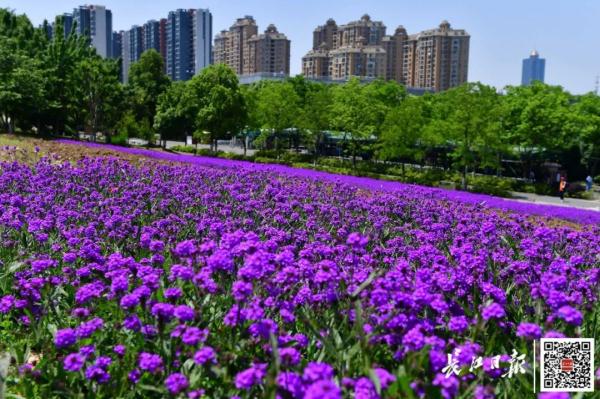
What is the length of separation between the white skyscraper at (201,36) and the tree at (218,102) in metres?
138

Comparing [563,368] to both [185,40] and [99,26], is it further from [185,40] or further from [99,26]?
[99,26]

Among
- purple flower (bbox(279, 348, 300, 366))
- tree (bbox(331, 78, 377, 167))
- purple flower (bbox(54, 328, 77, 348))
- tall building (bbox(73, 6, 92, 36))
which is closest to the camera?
purple flower (bbox(279, 348, 300, 366))

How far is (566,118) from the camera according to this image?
36125 mm

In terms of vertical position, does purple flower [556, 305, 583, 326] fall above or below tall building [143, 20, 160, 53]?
below

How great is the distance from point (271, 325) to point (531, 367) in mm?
1749

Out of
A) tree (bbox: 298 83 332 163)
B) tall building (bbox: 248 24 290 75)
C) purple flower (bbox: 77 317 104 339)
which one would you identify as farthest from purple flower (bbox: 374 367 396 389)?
tall building (bbox: 248 24 290 75)

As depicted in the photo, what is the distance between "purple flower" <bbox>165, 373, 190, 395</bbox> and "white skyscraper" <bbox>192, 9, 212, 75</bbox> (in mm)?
178568

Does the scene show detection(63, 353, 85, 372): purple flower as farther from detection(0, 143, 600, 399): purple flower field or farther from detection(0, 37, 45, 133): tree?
detection(0, 37, 45, 133): tree

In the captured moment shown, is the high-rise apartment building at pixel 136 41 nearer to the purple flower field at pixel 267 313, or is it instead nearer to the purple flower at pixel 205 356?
the purple flower field at pixel 267 313

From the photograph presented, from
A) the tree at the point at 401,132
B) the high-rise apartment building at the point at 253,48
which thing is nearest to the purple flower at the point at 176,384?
the tree at the point at 401,132

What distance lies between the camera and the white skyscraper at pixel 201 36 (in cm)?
17525

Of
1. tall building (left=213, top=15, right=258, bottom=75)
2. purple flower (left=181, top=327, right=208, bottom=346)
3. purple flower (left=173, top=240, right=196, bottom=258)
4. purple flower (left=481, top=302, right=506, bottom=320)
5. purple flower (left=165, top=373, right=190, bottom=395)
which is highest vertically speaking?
tall building (left=213, top=15, right=258, bottom=75)

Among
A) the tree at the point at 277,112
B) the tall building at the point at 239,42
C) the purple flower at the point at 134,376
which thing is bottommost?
the purple flower at the point at 134,376

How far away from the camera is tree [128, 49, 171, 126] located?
60.6 metres
